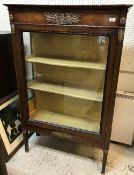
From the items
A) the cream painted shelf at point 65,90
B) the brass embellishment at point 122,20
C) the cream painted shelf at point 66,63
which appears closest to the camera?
the brass embellishment at point 122,20

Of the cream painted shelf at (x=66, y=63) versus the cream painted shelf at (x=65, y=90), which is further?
the cream painted shelf at (x=65, y=90)

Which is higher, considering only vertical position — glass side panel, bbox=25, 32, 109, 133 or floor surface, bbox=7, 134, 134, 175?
glass side panel, bbox=25, 32, 109, 133

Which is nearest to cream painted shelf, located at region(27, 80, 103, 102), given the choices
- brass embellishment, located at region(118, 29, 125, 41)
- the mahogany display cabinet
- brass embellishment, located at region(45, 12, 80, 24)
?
the mahogany display cabinet

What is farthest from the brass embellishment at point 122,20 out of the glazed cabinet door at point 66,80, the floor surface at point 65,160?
the floor surface at point 65,160

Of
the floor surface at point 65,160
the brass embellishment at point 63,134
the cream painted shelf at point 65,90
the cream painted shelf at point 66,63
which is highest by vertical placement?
the cream painted shelf at point 66,63

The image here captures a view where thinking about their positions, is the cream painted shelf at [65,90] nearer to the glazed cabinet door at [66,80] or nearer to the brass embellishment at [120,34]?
the glazed cabinet door at [66,80]

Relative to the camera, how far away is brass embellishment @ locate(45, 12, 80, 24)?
1162mm

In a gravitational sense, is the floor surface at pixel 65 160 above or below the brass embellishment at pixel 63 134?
below

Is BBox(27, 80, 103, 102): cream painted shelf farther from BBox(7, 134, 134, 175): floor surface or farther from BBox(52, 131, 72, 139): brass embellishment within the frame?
BBox(7, 134, 134, 175): floor surface

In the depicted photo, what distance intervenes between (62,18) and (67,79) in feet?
1.97

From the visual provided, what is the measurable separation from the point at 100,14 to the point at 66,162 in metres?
1.27

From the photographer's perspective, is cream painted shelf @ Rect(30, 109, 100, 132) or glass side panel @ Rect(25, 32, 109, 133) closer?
glass side panel @ Rect(25, 32, 109, 133)

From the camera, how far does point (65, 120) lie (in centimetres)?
166

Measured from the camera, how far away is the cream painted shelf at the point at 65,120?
5.12ft
